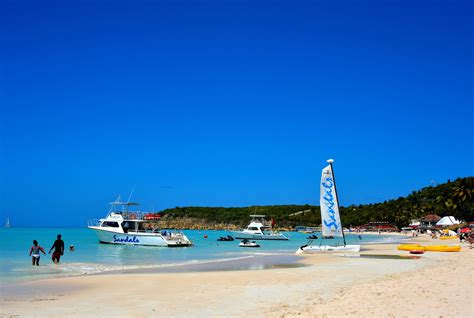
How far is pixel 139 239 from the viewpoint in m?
43.3

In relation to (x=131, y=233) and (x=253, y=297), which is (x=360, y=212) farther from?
(x=253, y=297)

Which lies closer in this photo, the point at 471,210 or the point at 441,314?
the point at 441,314

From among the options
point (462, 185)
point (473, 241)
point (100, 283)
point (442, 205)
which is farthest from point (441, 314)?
point (442, 205)

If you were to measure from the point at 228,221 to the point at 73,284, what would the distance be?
462ft

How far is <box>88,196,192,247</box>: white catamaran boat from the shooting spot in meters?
43.0

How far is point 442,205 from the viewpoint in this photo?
351 feet

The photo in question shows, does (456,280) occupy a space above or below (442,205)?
below

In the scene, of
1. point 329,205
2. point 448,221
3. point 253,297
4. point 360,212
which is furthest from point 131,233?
point 360,212

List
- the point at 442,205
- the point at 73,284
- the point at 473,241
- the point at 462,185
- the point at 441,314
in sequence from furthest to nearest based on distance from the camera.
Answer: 1. the point at 442,205
2. the point at 462,185
3. the point at 473,241
4. the point at 73,284
5. the point at 441,314

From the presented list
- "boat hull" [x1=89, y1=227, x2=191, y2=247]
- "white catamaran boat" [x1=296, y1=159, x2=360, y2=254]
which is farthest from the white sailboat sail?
"boat hull" [x1=89, y1=227, x2=191, y2=247]

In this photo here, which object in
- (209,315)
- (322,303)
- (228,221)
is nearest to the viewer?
(209,315)

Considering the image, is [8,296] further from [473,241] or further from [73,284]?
[473,241]

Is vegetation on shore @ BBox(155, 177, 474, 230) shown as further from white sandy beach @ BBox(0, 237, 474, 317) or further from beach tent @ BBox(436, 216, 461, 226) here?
white sandy beach @ BBox(0, 237, 474, 317)

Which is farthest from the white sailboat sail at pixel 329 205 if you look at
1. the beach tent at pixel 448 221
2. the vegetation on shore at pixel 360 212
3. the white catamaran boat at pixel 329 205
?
the beach tent at pixel 448 221
